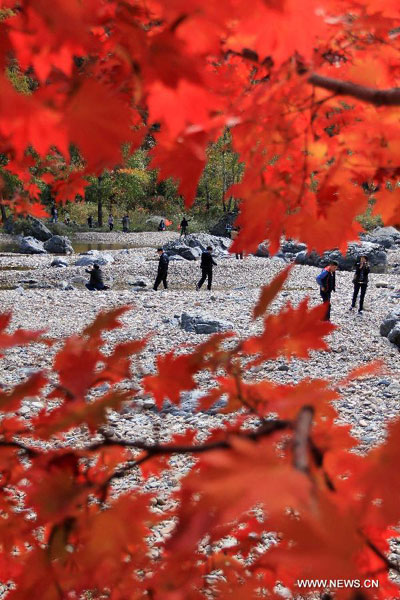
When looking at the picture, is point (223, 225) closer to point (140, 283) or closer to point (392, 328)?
point (140, 283)

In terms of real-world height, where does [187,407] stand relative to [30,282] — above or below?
above

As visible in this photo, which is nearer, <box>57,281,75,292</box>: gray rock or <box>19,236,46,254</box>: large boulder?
<box>57,281,75,292</box>: gray rock

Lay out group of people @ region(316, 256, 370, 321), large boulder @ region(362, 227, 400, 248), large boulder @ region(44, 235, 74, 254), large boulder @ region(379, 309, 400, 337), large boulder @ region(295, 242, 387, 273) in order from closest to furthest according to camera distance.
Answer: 1. large boulder @ region(379, 309, 400, 337)
2. group of people @ region(316, 256, 370, 321)
3. large boulder @ region(295, 242, 387, 273)
4. large boulder @ region(44, 235, 74, 254)
5. large boulder @ region(362, 227, 400, 248)

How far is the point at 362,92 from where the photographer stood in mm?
1095

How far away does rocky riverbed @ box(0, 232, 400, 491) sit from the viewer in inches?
164

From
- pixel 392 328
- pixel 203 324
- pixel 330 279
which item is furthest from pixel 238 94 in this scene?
pixel 330 279

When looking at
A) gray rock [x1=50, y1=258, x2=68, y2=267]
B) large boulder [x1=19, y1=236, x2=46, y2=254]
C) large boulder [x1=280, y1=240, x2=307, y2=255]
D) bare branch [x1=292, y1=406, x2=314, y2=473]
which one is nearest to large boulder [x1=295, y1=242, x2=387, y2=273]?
large boulder [x1=280, y1=240, x2=307, y2=255]

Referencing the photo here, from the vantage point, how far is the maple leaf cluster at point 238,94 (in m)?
0.87

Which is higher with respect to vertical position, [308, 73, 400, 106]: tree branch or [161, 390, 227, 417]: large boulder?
[308, 73, 400, 106]: tree branch

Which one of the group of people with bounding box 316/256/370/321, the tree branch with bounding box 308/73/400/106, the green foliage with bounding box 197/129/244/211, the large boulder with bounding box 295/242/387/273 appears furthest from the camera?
the green foliage with bounding box 197/129/244/211

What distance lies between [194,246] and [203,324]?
1065 centimetres

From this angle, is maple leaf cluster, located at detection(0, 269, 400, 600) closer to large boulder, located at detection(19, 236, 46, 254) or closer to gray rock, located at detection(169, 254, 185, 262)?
gray rock, located at detection(169, 254, 185, 262)

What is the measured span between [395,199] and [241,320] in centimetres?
569

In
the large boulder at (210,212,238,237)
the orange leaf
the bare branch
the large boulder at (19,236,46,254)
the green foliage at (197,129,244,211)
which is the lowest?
the large boulder at (19,236,46,254)
